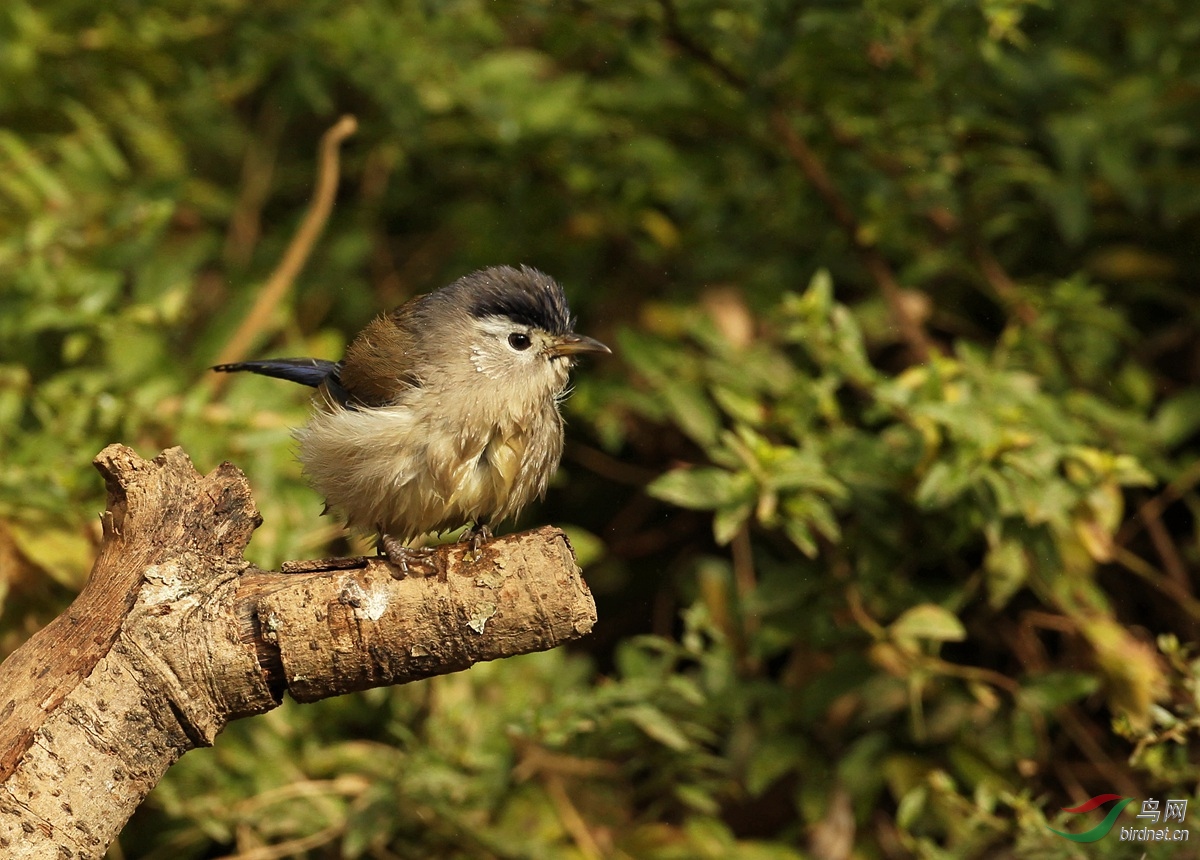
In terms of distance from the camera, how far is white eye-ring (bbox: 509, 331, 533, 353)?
3.74 metres

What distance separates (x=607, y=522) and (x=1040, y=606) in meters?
1.89

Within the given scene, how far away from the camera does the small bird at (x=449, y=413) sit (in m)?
3.44

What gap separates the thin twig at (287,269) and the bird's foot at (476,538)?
1967 millimetres

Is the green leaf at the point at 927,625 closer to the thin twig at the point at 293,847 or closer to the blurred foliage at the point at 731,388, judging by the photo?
the blurred foliage at the point at 731,388

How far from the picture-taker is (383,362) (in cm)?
372

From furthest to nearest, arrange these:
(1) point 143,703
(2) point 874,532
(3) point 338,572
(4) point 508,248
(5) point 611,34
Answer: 1. (4) point 508,248
2. (5) point 611,34
3. (2) point 874,532
4. (3) point 338,572
5. (1) point 143,703

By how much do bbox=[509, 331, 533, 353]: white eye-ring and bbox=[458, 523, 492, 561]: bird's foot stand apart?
51 centimetres

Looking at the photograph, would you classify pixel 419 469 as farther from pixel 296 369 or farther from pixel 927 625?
pixel 927 625

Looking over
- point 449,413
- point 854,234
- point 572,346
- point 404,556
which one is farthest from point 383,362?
point 854,234

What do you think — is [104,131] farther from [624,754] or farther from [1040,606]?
[1040,606]

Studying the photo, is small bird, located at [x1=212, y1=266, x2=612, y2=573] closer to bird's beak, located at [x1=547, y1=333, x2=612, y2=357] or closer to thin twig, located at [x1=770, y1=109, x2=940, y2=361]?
bird's beak, located at [x1=547, y1=333, x2=612, y2=357]

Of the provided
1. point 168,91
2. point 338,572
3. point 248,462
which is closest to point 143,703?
point 338,572

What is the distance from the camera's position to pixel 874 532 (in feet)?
14.3

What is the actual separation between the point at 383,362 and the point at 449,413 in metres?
0.35
